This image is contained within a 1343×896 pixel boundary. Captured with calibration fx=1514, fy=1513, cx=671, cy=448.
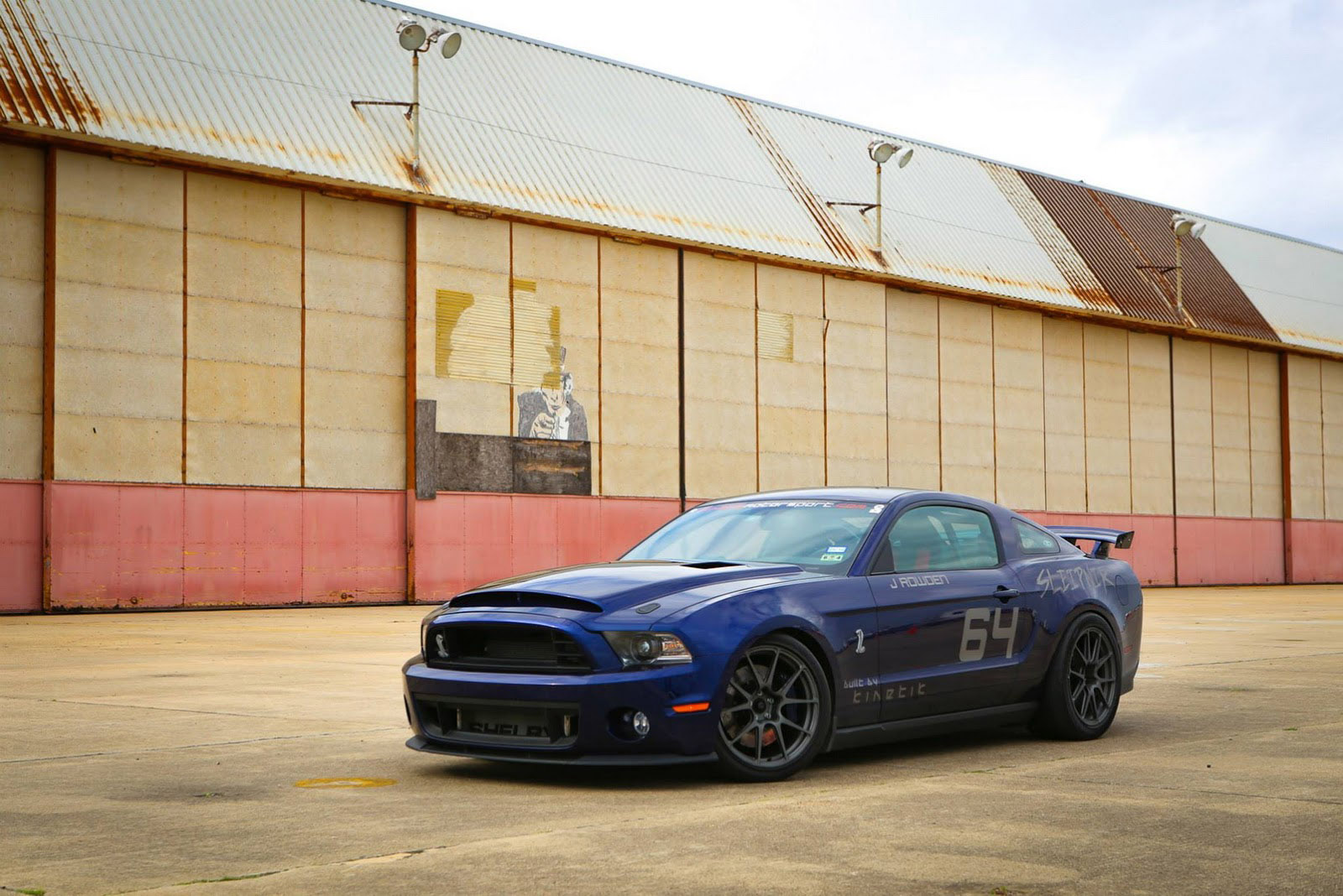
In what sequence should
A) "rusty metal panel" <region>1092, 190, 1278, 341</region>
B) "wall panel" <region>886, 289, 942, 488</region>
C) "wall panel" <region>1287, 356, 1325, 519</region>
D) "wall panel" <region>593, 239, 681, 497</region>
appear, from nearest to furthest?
"wall panel" <region>593, 239, 681, 497</region>, "wall panel" <region>886, 289, 942, 488</region>, "rusty metal panel" <region>1092, 190, 1278, 341</region>, "wall panel" <region>1287, 356, 1325, 519</region>

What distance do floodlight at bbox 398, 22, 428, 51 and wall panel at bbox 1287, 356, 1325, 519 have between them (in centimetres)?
2996

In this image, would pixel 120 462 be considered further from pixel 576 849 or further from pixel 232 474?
pixel 576 849

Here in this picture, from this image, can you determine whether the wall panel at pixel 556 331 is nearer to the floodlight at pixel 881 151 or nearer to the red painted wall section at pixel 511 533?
the red painted wall section at pixel 511 533

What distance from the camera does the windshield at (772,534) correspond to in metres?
7.54

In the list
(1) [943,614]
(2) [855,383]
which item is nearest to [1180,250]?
(2) [855,383]

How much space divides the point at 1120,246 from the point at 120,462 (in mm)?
28799

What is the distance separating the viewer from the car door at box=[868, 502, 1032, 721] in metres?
7.34

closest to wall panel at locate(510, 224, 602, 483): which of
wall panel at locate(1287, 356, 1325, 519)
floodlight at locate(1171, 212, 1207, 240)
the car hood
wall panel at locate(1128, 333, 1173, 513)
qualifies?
wall panel at locate(1128, 333, 1173, 513)

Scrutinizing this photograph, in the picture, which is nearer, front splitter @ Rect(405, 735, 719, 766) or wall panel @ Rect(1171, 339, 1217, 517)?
front splitter @ Rect(405, 735, 719, 766)

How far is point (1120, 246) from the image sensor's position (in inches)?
1662

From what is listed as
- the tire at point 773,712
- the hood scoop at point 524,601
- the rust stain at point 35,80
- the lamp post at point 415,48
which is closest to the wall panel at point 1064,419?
the lamp post at point 415,48

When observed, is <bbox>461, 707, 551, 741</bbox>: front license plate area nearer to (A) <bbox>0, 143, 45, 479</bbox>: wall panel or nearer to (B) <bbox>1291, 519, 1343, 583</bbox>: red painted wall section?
(A) <bbox>0, 143, 45, 479</bbox>: wall panel

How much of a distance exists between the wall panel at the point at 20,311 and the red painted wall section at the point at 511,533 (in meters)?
6.78

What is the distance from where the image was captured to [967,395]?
36531 mm
